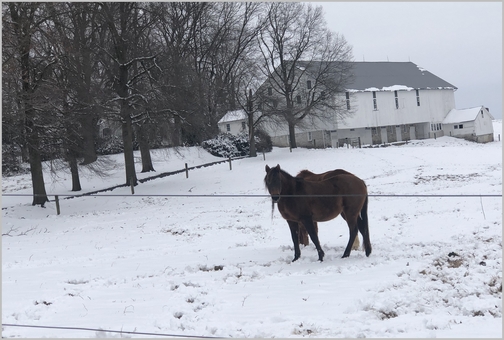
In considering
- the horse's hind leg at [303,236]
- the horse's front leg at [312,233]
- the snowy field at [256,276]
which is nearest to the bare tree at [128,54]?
the snowy field at [256,276]

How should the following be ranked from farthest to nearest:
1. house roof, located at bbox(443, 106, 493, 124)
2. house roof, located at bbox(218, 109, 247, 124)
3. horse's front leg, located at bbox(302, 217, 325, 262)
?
house roof, located at bbox(443, 106, 493, 124) < house roof, located at bbox(218, 109, 247, 124) < horse's front leg, located at bbox(302, 217, 325, 262)

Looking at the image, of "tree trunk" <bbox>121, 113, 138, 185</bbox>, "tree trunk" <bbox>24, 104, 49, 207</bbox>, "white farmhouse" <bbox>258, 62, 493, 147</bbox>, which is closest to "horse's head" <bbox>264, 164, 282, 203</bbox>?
"tree trunk" <bbox>24, 104, 49, 207</bbox>

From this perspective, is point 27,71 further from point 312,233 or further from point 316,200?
point 312,233

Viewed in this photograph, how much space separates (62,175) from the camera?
35062 mm

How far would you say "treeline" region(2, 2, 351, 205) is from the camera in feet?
62.8

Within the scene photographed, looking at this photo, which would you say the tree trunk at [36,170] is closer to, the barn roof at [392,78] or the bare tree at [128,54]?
the bare tree at [128,54]

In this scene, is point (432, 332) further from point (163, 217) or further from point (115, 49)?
point (115, 49)

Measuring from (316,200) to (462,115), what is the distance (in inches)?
2409

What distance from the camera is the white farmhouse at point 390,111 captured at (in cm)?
5897

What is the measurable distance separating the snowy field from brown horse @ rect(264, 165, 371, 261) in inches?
22.2

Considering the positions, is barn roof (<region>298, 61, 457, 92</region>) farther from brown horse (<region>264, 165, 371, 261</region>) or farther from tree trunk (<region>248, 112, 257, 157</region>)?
brown horse (<region>264, 165, 371, 261</region>)

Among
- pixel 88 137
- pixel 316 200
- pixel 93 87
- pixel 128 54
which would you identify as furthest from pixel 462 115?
pixel 316 200

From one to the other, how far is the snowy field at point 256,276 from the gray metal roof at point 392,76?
4492cm

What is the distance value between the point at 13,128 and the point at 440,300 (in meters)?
17.2
